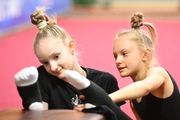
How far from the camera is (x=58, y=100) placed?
2.44 m

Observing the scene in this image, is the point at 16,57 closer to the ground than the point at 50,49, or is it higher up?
closer to the ground

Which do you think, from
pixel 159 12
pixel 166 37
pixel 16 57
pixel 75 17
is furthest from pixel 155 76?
pixel 159 12

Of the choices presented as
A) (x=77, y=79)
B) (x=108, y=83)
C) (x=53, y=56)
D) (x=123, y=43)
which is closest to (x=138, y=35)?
(x=123, y=43)

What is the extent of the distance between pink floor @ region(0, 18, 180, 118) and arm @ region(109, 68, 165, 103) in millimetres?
1016

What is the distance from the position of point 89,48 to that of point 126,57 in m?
3.16

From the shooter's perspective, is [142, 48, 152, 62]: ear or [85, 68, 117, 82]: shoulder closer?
[142, 48, 152, 62]: ear

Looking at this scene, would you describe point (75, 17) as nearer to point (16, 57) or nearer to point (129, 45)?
point (16, 57)

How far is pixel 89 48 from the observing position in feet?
18.0

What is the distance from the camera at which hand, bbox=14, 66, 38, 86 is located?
6.73 ft

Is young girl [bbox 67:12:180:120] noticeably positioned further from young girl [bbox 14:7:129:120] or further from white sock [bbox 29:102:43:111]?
white sock [bbox 29:102:43:111]

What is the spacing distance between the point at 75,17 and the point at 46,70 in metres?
5.58

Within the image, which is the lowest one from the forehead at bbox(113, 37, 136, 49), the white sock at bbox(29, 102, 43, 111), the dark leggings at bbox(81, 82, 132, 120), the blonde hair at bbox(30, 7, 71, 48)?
the white sock at bbox(29, 102, 43, 111)

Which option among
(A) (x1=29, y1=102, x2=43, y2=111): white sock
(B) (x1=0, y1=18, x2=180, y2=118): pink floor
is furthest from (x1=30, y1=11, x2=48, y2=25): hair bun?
(B) (x1=0, y1=18, x2=180, y2=118): pink floor

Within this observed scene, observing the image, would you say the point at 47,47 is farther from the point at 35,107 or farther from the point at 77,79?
the point at 77,79
